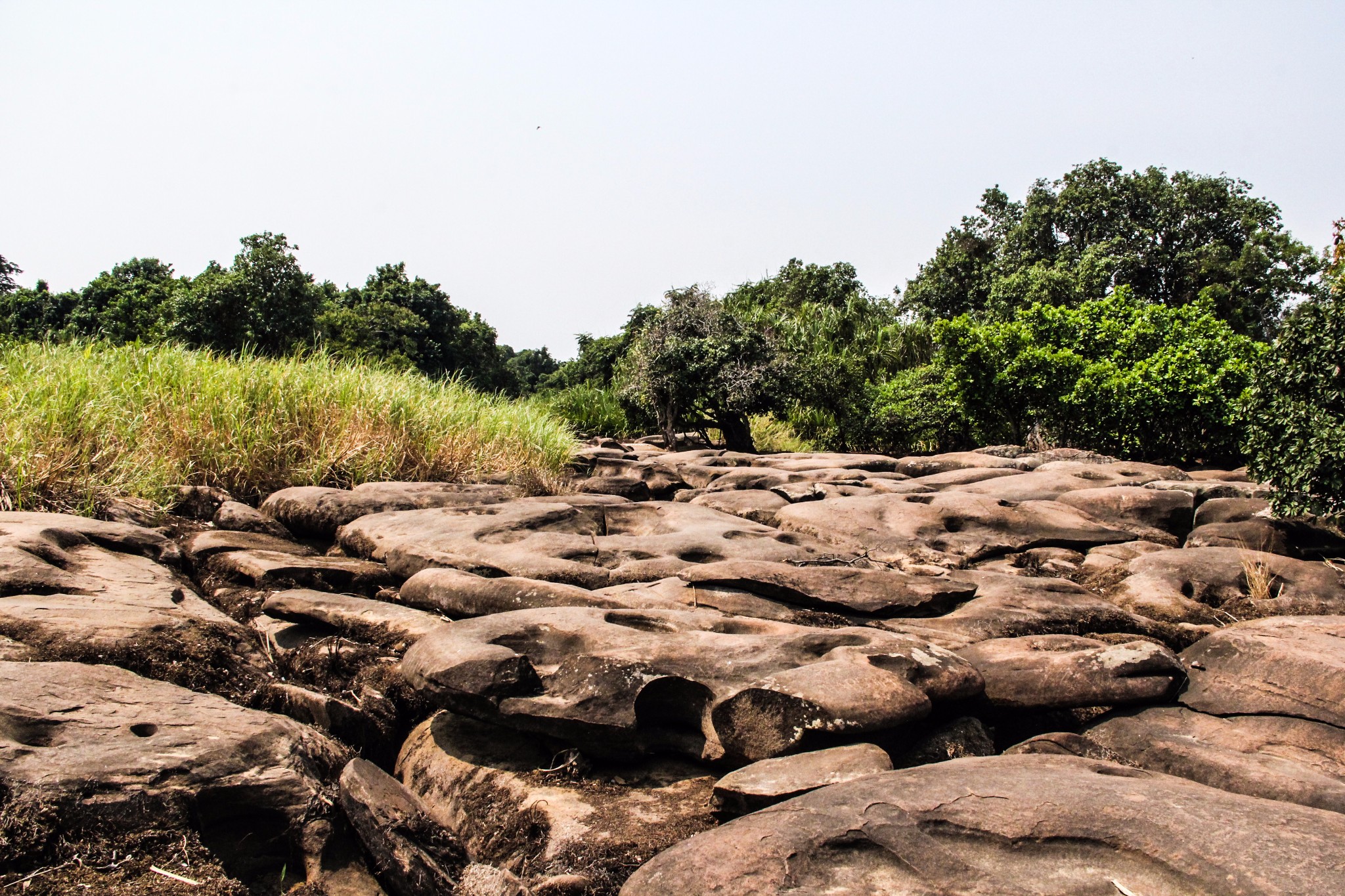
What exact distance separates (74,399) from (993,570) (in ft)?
21.5

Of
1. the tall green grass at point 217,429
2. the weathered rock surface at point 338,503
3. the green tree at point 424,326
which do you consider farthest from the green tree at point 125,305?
the weathered rock surface at point 338,503

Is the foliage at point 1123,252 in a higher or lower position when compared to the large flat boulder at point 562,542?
higher

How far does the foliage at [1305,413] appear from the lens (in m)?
6.07

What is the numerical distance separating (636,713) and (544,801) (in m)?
0.44

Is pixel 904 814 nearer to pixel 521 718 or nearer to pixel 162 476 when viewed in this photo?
pixel 521 718

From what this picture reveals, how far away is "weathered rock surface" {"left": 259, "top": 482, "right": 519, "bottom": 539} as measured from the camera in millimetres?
5988

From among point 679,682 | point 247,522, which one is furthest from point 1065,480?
point 247,522

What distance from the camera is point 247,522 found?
5.74 meters

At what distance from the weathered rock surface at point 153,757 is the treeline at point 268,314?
6586 millimetres

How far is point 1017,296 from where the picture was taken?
24.4m

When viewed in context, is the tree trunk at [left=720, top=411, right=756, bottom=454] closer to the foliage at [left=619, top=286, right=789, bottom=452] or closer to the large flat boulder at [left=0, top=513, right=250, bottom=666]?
the foliage at [left=619, top=286, right=789, bottom=452]

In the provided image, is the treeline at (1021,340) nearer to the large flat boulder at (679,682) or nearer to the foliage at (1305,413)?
the foliage at (1305,413)

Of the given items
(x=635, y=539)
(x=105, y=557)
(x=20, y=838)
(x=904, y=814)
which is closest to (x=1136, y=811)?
(x=904, y=814)

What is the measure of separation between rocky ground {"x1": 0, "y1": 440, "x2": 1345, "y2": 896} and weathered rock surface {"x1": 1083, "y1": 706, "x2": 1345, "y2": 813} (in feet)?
0.05
